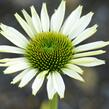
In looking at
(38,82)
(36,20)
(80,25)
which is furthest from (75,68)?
(36,20)

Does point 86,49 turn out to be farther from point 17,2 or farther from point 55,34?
point 17,2

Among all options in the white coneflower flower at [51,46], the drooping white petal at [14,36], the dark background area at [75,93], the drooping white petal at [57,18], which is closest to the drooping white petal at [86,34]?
the white coneflower flower at [51,46]

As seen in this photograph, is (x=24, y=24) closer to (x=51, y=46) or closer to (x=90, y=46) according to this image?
(x=51, y=46)

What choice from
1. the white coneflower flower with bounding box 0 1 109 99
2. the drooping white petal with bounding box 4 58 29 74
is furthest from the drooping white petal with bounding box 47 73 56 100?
the drooping white petal with bounding box 4 58 29 74

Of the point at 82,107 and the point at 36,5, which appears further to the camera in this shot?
the point at 36,5

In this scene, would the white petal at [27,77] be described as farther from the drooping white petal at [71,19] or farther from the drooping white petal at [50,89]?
the drooping white petal at [71,19]

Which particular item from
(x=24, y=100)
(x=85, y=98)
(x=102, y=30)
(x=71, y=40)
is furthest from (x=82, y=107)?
(x=71, y=40)
